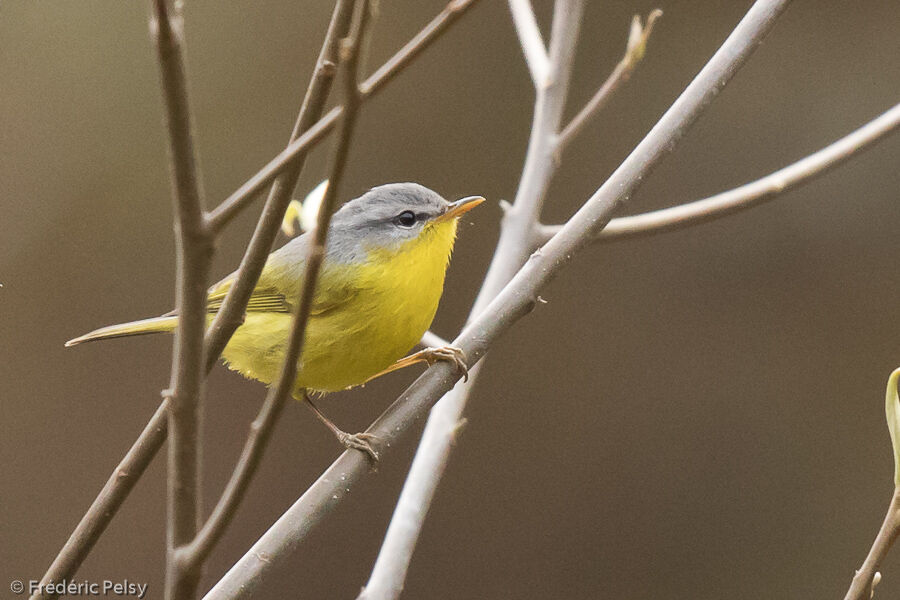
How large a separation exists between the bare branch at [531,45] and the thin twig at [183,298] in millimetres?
1758

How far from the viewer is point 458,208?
321 centimetres

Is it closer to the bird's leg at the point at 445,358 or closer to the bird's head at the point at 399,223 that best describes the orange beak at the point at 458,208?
the bird's head at the point at 399,223

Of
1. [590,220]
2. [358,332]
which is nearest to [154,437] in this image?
[590,220]

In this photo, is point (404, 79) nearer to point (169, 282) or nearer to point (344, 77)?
point (169, 282)

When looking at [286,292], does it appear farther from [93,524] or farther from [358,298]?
[93,524]

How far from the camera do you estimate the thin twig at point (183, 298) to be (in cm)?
109

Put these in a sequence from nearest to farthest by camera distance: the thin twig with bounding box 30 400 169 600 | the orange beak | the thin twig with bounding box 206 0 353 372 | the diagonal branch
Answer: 1. the diagonal branch
2. the thin twig with bounding box 206 0 353 372
3. the thin twig with bounding box 30 400 169 600
4. the orange beak

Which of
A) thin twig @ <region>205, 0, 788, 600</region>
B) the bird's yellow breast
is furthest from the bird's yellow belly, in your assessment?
thin twig @ <region>205, 0, 788, 600</region>

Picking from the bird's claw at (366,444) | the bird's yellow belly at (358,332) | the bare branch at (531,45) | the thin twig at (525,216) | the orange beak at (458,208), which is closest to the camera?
the bird's claw at (366,444)

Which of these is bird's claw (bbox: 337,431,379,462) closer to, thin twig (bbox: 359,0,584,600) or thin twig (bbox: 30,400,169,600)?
thin twig (bbox: 359,0,584,600)

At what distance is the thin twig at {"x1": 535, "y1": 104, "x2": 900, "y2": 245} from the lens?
238cm

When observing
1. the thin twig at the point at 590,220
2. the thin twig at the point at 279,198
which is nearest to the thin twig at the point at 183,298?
the thin twig at the point at 279,198

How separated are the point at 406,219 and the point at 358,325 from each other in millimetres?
520

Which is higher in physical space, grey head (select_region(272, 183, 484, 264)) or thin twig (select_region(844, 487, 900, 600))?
grey head (select_region(272, 183, 484, 264))
